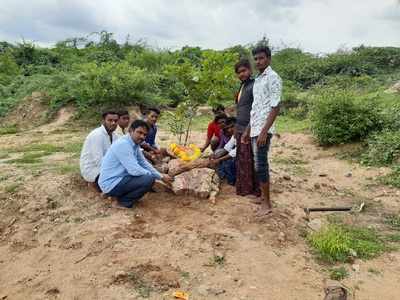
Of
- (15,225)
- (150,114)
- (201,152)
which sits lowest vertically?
(15,225)

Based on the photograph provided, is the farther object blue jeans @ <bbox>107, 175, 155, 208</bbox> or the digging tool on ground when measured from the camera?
the digging tool on ground

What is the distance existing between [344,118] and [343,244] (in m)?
5.08

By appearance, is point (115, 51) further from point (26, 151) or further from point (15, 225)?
point (15, 225)

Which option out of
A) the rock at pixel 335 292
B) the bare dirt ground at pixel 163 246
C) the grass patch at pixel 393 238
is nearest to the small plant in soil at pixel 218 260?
the bare dirt ground at pixel 163 246

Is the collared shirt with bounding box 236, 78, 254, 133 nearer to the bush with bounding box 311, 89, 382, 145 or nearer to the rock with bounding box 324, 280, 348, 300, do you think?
the rock with bounding box 324, 280, 348, 300

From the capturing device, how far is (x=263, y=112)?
14.9 feet

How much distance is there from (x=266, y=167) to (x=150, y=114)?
216cm

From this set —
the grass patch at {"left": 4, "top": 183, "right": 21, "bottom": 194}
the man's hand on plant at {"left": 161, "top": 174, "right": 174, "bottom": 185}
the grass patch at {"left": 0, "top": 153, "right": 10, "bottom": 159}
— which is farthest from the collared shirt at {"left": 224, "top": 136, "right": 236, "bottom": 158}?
the grass patch at {"left": 0, "top": 153, "right": 10, "bottom": 159}

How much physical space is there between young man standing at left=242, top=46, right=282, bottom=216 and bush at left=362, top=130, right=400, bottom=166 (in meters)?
3.73

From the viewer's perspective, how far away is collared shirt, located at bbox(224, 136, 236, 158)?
5.53 m

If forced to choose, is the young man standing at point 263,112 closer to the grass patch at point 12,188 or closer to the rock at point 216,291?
the rock at point 216,291

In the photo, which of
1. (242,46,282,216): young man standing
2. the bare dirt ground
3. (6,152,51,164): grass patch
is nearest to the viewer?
the bare dirt ground

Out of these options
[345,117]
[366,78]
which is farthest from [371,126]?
[366,78]

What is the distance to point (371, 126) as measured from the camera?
8.64m
